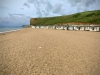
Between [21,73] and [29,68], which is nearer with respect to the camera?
[21,73]

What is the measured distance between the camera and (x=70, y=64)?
4402 mm

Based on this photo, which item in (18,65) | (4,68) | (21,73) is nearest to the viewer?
(21,73)

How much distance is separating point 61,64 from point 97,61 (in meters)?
1.76

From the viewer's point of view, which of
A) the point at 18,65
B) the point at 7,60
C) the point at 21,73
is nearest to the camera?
the point at 21,73

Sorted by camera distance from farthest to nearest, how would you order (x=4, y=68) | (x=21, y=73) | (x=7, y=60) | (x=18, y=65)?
1. (x=7, y=60)
2. (x=18, y=65)
3. (x=4, y=68)
4. (x=21, y=73)

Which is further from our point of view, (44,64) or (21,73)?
(44,64)

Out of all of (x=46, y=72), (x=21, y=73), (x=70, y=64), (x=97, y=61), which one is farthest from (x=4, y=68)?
(x=97, y=61)

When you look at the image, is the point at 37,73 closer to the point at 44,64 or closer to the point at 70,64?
the point at 44,64

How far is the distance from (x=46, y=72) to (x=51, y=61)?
988 mm

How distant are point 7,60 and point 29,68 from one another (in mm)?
1368

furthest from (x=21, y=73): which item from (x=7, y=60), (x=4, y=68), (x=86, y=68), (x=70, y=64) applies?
(x=86, y=68)

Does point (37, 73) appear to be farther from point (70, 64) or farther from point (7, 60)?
point (7, 60)

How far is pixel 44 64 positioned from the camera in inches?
170

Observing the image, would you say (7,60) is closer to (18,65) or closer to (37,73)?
(18,65)
